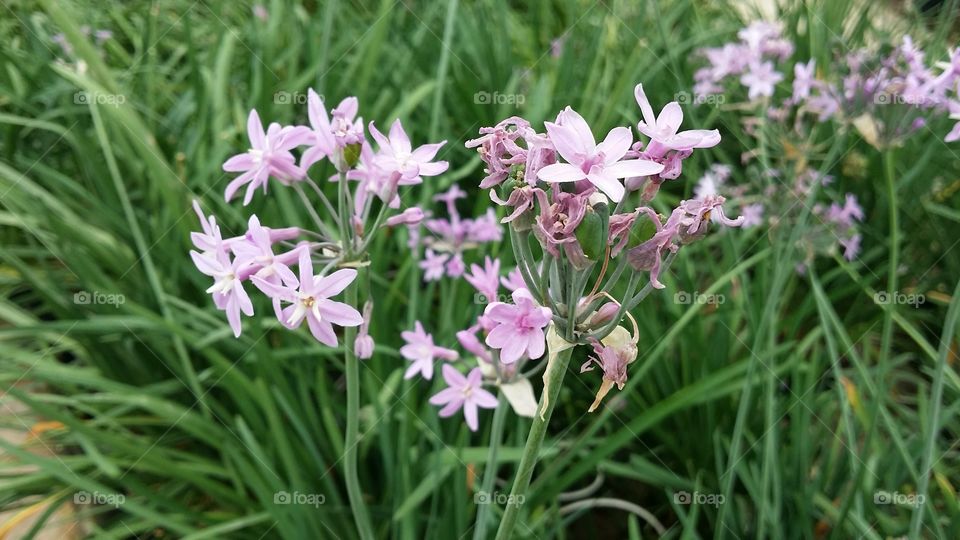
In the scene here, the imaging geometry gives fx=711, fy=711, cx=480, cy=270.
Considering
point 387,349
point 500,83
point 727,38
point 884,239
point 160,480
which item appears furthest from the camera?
point 727,38


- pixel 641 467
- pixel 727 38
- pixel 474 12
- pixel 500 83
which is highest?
pixel 474 12

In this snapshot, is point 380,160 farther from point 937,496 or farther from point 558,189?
point 937,496

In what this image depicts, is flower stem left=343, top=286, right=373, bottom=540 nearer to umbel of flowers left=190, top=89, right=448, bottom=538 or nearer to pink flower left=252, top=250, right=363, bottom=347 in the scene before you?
umbel of flowers left=190, top=89, right=448, bottom=538

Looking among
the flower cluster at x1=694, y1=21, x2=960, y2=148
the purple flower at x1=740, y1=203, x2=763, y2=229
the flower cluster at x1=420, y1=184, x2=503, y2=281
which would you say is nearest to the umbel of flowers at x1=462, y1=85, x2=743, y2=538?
the flower cluster at x1=694, y1=21, x2=960, y2=148

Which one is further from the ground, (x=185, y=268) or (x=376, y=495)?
(x=185, y=268)

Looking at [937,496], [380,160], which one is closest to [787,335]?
[937,496]

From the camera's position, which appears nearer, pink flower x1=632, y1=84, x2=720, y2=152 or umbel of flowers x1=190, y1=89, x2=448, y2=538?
pink flower x1=632, y1=84, x2=720, y2=152

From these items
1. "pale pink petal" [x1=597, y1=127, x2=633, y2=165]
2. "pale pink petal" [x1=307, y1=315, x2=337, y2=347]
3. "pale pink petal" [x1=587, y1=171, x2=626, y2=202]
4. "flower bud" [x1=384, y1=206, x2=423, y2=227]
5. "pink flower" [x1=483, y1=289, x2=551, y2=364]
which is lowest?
"pink flower" [x1=483, y1=289, x2=551, y2=364]

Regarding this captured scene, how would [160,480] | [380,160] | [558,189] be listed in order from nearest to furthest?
[558,189] → [380,160] → [160,480]
